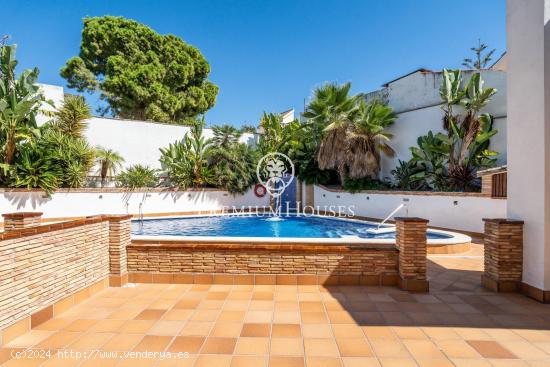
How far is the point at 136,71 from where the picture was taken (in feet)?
64.7

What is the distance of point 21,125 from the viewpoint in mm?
11125

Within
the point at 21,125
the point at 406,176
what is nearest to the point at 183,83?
the point at 21,125

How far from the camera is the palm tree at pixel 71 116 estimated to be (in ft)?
43.2

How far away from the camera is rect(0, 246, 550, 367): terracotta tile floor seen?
2684mm

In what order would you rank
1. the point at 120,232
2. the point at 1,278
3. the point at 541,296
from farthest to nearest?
the point at 120,232, the point at 541,296, the point at 1,278

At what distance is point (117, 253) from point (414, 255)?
497 cm

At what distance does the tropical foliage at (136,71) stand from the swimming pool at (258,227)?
10949mm

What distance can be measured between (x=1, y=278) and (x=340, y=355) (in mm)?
3648

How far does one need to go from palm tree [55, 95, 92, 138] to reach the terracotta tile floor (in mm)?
12318

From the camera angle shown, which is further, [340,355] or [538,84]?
[538,84]

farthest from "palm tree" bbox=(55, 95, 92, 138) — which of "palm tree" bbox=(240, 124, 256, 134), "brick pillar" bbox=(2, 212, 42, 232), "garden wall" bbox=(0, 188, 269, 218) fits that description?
"brick pillar" bbox=(2, 212, 42, 232)

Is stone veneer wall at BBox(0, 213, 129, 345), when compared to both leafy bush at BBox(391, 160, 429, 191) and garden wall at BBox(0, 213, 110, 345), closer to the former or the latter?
garden wall at BBox(0, 213, 110, 345)

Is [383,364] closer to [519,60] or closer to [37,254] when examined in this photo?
[37,254]

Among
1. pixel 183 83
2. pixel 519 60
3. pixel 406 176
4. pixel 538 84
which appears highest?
pixel 183 83
